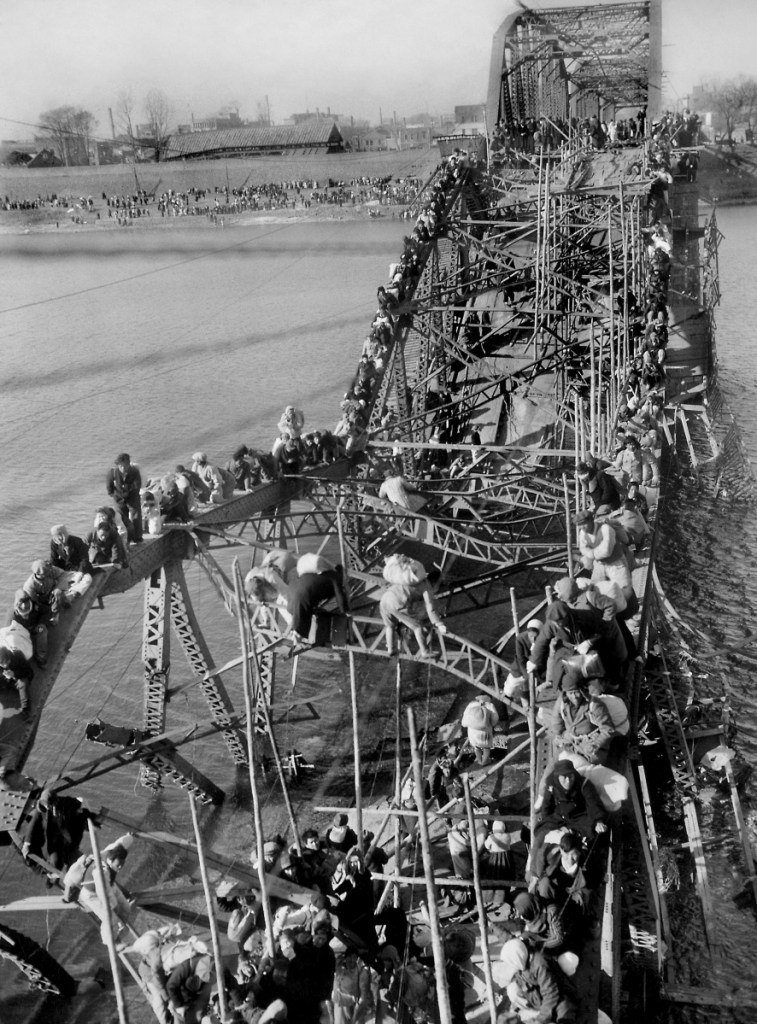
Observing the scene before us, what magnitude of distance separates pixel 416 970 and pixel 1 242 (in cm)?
8989

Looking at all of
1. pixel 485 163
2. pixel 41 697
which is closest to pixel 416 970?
pixel 41 697

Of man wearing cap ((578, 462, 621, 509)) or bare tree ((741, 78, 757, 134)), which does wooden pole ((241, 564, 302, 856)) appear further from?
bare tree ((741, 78, 757, 134))

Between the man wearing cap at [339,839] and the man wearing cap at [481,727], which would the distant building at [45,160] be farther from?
the man wearing cap at [339,839]

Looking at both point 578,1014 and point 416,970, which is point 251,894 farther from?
point 578,1014

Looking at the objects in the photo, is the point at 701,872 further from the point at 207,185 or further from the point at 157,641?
the point at 207,185

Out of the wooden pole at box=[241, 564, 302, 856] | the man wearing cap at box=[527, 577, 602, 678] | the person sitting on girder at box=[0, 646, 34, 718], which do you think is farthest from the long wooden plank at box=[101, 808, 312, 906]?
the man wearing cap at box=[527, 577, 602, 678]

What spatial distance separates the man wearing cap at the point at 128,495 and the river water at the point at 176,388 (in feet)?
14.4

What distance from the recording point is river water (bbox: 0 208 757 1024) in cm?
1759

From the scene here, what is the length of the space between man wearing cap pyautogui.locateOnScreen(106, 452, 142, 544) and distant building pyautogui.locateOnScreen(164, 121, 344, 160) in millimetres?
95950

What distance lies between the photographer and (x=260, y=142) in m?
107

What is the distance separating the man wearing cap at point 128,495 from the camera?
47.1 feet

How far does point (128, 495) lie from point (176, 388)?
2716 centimetres

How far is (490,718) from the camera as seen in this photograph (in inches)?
486

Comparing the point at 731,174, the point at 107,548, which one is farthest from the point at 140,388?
the point at 731,174
